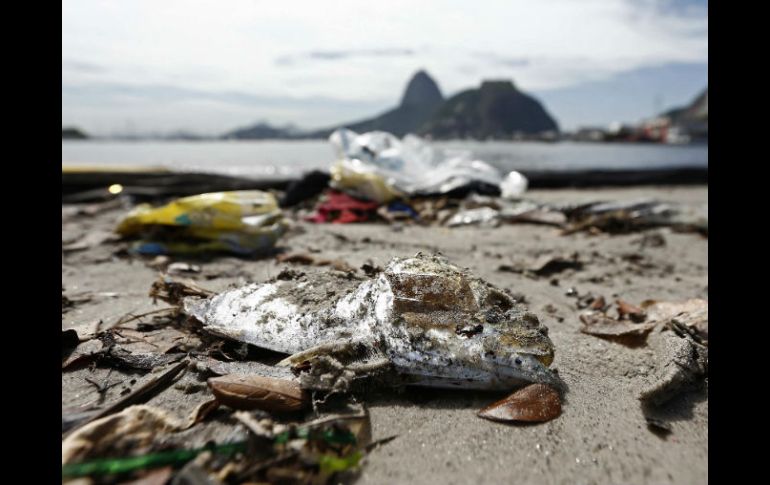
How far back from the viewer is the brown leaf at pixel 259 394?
1.18 m

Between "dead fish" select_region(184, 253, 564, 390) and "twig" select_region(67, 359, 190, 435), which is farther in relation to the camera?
"dead fish" select_region(184, 253, 564, 390)

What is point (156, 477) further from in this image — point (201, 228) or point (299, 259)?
point (201, 228)

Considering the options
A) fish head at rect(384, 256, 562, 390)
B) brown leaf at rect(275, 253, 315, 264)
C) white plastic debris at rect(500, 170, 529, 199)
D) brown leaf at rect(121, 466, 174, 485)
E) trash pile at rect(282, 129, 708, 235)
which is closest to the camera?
brown leaf at rect(121, 466, 174, 485)

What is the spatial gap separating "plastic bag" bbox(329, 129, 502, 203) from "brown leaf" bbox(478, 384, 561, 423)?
4.13m

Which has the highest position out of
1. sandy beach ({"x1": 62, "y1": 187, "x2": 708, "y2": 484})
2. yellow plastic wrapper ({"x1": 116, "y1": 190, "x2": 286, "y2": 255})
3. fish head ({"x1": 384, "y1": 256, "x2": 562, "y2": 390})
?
yellow plastic wrapper ({"x1": 116, "y1": 190, "x2": 286, "y2": 255})

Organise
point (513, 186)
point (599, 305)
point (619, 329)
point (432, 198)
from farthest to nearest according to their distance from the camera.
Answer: point (513, 186)
point (432, 198)
point (599, 305)
point (619, 329)

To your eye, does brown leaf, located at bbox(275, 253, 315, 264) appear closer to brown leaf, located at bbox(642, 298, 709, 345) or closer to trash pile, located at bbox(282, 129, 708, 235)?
brown leaf, located at bbox(642, 298, 709, 345)

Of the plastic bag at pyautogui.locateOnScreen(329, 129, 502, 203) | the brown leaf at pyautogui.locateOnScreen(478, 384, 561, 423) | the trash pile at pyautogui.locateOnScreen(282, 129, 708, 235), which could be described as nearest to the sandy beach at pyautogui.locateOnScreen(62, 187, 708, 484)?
the brown leaf at pyautogui.locateOnScreen(478, 384, 561, 423)

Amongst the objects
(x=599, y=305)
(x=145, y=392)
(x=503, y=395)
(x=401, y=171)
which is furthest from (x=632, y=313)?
(x=401, y=171)

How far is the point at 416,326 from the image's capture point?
52.7 inches

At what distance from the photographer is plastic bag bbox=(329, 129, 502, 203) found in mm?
5375

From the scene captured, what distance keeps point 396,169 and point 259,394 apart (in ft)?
17.7

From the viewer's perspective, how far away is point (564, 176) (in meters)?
8.32

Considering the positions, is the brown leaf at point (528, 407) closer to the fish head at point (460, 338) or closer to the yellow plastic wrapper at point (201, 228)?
the fish head at point (460, 338)
